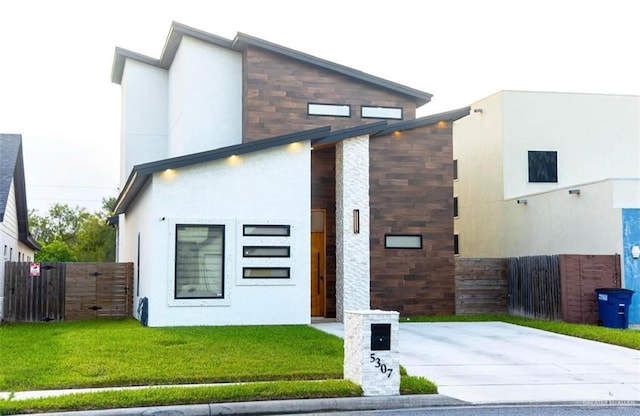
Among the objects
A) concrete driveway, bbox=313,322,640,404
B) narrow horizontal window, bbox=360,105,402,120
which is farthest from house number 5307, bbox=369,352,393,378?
narrow horizontal window, bbox=360,105,402,120

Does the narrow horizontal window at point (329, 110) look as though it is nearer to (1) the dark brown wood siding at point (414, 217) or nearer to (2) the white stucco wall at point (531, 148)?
(1) the dark brown wood siding at point (414, 217)

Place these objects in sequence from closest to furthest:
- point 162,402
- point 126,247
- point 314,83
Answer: point 162,402 → point 314,83 → point 126,247

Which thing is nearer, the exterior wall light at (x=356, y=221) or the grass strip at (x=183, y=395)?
the grass strip at (x=183, y=395)

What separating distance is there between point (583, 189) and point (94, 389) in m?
15.9

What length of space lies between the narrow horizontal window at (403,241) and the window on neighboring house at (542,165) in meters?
8.38

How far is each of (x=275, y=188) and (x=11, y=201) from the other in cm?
1049

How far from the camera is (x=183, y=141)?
23.5 metres

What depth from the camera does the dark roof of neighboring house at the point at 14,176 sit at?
66.3 feet

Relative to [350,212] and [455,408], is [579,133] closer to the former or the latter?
[350,212]

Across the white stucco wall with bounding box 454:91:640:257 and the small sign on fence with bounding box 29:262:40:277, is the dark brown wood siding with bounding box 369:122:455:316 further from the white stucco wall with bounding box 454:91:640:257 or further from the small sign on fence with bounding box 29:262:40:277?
the small sign on fence with bounding box 29:262:40:277

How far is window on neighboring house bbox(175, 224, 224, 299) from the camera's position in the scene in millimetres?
16875

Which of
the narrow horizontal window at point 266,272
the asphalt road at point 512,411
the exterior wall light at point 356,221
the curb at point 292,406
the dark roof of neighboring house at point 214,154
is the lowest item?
the asphalt road at point 512,411

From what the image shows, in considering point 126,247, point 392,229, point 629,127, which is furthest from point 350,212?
point 629,127

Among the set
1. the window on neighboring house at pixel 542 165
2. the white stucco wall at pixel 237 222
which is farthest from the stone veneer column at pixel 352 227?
the window on neighboring house at pixel 542 165
